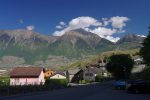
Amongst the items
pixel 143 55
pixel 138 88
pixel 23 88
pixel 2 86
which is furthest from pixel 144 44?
pixel 2 86

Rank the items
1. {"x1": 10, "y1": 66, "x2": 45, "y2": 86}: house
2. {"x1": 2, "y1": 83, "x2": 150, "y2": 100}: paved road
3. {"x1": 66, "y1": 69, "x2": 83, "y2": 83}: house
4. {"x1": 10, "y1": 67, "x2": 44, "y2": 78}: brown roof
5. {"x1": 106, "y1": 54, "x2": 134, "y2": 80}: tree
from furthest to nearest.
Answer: {"x1": 66, "y1": 69, "x2": 83, "y2": 83}: house
{"x1": 106, "y1": 54, "x2": 134, "y2": 80}: tree
{"x1": 10, "y1": 67, "x2": 44, "y2": 78}: brown roof
{"x1": 10, "y1": 66, "x2": 45, "y2": 86}: house
{"x1": 2, "y1": 83, "x2": 150, "y2": 100}: paved road

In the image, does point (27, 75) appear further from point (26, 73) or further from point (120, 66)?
point (120, 66)

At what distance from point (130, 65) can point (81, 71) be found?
3298 centimetres

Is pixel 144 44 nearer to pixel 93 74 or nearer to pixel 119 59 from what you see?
pixel 119 59

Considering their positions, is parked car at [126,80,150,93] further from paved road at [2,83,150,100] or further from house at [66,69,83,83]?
house at [66,69,83,83]

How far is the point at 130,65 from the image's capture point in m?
116

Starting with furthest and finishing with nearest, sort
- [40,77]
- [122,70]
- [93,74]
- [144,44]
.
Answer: [93,74]
[122,70]
[40,77]
[144,44]

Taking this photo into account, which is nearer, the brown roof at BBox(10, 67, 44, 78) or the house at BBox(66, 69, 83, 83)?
the brown roof at BBox(10, 67, 44, 78)

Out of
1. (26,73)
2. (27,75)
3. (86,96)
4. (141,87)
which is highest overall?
(26,73)

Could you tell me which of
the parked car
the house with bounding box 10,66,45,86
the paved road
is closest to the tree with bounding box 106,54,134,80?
the house with bounding box 10,66,45,86

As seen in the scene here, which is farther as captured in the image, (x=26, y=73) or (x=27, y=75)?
(x=26, y=73)

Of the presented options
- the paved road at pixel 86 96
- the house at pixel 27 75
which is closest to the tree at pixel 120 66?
the house at pixel 27 75

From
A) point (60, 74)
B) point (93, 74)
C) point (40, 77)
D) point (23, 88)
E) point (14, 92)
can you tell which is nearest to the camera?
point (14, 92)

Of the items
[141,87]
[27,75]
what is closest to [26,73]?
[27,75]
